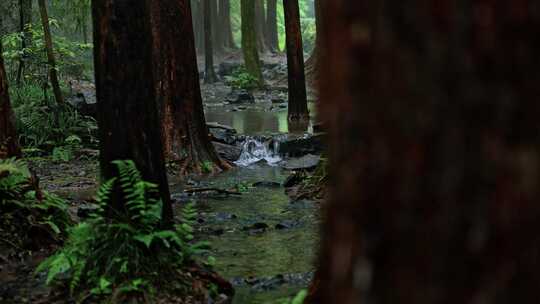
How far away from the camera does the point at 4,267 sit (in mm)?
6312

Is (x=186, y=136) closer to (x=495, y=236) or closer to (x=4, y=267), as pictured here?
(x=4, y=267)

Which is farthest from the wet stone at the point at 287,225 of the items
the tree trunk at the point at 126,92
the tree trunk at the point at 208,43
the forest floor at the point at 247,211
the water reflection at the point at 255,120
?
the tree trunk at the point at 208,43

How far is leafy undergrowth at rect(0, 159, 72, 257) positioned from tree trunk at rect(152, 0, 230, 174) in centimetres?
586

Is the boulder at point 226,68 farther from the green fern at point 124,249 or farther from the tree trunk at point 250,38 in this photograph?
the green fern at point 124,249

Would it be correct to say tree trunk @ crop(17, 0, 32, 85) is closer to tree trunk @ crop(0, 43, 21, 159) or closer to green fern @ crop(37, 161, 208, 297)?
tree trunk @ crop(0, 43, 21, 159)

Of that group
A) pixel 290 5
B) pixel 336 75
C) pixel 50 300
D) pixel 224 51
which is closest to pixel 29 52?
pixel 290 5

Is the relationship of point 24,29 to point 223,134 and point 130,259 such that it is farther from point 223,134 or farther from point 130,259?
point 130,259

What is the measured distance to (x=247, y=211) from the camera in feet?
32.2

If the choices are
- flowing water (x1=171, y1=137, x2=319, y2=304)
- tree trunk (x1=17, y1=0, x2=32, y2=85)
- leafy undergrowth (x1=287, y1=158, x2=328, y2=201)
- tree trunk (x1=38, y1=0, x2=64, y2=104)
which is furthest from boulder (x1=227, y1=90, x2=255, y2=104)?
leafy undergrowth (x1=287, y1=158, x2=328, y2=201)

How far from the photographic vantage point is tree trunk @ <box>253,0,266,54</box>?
4906 cm

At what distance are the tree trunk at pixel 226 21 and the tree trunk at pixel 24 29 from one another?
33.3m

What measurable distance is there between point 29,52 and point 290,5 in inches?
285

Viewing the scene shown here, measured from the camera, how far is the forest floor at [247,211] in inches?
240

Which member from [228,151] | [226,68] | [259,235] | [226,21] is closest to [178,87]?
[228,151]
